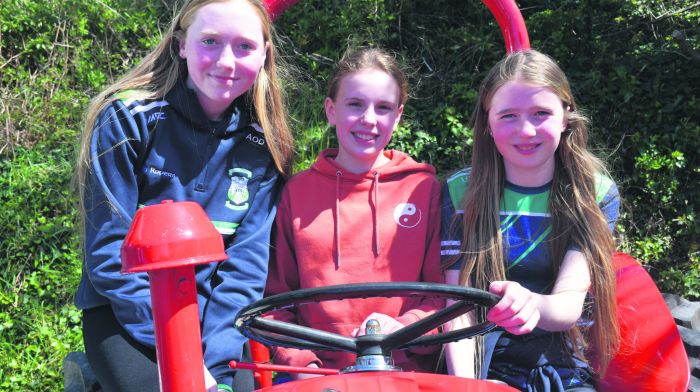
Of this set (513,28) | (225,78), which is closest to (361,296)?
(225,78)

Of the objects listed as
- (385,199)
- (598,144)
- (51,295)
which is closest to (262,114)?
(385,199)

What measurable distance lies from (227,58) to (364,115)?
0.50 m

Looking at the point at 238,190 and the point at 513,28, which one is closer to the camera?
the point at 238,190

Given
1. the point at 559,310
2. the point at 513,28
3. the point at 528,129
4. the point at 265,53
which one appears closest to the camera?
the point at 559,310

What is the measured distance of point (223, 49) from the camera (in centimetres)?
255

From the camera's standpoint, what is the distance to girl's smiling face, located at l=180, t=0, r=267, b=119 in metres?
2.55

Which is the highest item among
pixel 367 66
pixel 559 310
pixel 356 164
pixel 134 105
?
pixel 367 66

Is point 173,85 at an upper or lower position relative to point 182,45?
lower

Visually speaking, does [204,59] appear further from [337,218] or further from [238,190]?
[337,218]

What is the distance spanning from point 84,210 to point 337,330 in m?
0.87

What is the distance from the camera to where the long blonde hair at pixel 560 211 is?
2.51 metres

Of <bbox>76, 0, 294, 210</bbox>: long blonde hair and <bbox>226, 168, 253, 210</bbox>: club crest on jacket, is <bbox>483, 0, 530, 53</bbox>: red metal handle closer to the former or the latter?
<bbox>76, 0, 294, 210</bbox>: long blonde hair

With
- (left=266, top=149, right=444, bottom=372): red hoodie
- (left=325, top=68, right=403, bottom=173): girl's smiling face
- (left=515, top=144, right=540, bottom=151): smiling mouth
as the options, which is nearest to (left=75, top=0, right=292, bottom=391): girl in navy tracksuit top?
(left=266, top=149, right=444, bottom=372): red hoodie

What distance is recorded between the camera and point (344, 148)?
2818 millimetres
